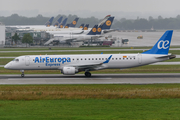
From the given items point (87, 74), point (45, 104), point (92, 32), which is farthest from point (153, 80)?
point (92, 32)

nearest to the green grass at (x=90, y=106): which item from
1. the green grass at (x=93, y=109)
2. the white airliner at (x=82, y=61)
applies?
the green grass at (x=93, y=109)

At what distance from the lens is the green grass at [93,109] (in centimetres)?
1689

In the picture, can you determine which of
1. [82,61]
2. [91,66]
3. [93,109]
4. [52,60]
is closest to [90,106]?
[93,109]

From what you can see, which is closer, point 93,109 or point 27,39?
point 93,109

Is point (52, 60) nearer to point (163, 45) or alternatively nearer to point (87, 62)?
point (87, 62)

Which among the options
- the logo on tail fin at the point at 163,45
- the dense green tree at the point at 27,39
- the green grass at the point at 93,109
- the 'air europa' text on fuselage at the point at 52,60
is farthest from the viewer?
the dense green tree at the point at 27,39

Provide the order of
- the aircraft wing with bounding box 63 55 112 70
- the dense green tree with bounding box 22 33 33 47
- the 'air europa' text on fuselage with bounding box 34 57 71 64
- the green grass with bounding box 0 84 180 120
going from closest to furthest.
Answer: the green grass with bounding box 0 84 180 120
the aircraft wing with bounding box 63 55 112 70
the 'air europa' text on fuselage with bounding box 34 57 71 64
the dense green tree with bounding box 22 33 33 47

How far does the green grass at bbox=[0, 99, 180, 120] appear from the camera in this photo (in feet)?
55.4

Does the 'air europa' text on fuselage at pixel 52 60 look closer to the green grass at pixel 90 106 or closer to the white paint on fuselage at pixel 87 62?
the white paint on fuselage at pixel 87 62

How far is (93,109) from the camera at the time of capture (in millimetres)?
18859

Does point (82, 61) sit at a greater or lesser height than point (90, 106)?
greater

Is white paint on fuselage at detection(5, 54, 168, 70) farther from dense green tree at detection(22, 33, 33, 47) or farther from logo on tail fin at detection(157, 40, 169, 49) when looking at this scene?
dense green tree at detection(22, 33, 33, 47)

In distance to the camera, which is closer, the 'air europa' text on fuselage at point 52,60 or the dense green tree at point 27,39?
the 'air europa' text on fuselage at point 52,60

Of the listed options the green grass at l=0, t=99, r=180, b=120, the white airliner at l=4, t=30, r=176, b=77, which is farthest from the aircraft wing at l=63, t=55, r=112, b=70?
the green grass at l=0, t=99, r=180, b=120
